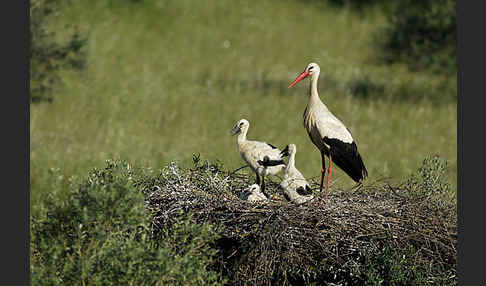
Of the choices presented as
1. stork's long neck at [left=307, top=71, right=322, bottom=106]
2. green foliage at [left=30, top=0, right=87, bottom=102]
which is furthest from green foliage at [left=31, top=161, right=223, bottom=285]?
green foliage at [left=30, top=0, right=87, bottom=102]

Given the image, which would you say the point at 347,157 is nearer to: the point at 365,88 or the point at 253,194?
the point at 253,194

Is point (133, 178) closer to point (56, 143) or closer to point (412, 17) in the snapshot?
point (56, 143)

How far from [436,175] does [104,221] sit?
13.3ft

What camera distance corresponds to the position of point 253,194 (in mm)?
7496

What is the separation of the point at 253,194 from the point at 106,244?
1770mm

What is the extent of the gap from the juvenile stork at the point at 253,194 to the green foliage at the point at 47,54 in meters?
11.7

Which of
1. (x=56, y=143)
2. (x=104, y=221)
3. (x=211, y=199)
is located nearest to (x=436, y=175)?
(x=211, y=199)

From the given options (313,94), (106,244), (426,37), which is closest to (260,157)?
(313,94)

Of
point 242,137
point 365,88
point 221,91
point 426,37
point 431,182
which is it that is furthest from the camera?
point 365,88

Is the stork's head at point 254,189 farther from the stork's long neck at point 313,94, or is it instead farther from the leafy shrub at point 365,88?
the leafy shrub at point 365,88

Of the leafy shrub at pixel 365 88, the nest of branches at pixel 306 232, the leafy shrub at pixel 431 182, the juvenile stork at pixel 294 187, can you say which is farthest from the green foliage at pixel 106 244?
the leafy shrub at pixel 365 88

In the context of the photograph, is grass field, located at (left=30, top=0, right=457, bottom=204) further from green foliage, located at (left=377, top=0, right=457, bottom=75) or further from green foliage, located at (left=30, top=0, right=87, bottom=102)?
green foliage, located at (left=377, top=0, right=457, bottom=75)

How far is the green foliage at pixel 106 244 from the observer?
620 cm

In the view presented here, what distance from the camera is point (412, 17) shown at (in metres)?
23.6
